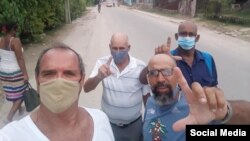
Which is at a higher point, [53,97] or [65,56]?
[65,56]

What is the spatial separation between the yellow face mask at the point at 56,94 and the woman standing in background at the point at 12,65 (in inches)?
117

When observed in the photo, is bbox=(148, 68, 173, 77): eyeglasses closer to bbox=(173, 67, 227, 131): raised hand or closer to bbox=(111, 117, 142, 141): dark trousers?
bbox=(173, 67, 227, 131): raised hand

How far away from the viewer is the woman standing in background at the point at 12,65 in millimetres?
4758

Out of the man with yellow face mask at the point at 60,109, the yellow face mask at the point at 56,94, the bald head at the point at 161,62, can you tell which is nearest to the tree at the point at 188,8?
the bald head at the point at 161,62

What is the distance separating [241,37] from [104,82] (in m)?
13.3

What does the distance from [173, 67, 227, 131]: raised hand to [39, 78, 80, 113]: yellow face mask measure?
649mm

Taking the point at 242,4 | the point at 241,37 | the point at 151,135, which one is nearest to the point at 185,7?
the point at 242,4

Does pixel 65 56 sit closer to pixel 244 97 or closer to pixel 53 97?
pixel 53 97

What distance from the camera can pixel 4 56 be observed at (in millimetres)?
4820

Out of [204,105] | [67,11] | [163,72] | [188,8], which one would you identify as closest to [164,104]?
[163,72]

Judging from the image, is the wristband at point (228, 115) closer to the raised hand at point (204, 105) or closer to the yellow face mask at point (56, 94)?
the raised hand at point (204, 105)

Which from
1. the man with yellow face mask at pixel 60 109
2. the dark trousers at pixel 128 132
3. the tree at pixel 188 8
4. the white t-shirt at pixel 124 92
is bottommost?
the tree at pixel 188 8

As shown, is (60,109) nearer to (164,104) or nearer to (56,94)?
(56,94)

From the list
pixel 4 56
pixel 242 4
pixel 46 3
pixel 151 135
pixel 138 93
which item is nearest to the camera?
pixel 151 135
